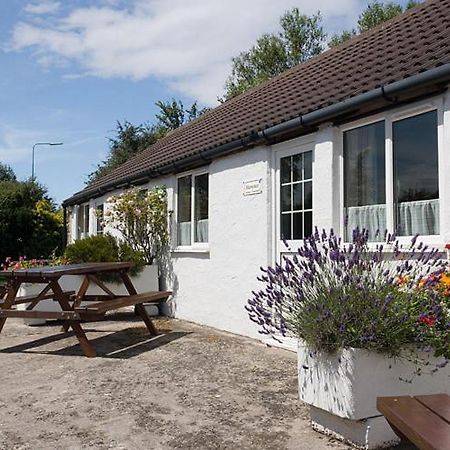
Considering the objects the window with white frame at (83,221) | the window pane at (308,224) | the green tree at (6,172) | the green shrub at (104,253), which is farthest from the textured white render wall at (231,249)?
the green tree at (6,172)

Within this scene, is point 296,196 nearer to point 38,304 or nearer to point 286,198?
point 286,198

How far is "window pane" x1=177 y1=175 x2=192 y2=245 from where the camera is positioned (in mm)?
10188

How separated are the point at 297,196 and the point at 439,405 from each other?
482 centimetres

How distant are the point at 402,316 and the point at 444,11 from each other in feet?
18.5

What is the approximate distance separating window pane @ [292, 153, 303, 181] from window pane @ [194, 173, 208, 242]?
2.56 metres

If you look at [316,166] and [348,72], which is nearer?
[316,166]

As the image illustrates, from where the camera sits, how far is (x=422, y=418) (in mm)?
2459

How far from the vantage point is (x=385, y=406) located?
2758 millimetres

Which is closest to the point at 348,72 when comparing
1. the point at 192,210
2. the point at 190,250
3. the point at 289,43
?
the point at 192,210

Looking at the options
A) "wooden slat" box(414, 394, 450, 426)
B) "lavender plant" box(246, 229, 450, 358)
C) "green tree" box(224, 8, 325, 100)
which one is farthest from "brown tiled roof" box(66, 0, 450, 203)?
"green tree" box(224, 8, 325, 100)

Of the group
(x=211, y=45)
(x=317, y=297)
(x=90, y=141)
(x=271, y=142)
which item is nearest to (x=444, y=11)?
(x=271, y=142)

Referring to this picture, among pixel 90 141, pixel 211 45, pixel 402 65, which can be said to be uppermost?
pixel 211 45

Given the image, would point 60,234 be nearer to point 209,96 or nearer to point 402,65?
point 209,96

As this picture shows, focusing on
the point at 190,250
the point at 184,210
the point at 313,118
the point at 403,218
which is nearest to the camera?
the point at 403,218
